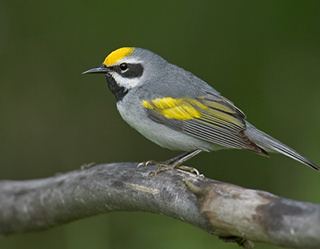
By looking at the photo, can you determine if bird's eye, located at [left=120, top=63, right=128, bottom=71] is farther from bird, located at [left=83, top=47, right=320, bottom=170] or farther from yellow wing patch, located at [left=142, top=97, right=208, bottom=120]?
yellow wing patch, located at [left=142, top=97, right=208, bottom=120]

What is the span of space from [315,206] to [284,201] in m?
0.17

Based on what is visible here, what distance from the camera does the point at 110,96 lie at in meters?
7.60

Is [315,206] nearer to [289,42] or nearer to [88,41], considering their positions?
[289,42]

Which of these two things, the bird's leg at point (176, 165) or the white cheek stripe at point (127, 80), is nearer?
the bird's leg at point (176, 165)

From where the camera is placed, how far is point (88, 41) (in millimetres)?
7348

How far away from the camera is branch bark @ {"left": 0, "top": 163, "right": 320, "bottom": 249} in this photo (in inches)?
114

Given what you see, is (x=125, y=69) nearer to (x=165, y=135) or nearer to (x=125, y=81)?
(x=125, y=81)

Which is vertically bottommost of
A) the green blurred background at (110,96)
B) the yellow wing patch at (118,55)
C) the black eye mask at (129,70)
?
the green blurred background at (110,96)

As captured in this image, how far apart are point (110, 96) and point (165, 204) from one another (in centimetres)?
400

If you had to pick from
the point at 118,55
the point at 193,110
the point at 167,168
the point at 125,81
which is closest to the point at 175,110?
the point at 193,110

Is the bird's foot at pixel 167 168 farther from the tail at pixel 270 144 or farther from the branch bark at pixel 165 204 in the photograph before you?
the tail at pixel 270 144

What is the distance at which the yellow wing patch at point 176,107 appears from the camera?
15.9ft

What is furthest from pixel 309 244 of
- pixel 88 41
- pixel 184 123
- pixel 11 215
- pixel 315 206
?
pixel 88 41

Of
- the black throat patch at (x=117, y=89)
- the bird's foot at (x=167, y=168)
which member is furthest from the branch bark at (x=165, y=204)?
the black throat patch at (x=117, y=89)
